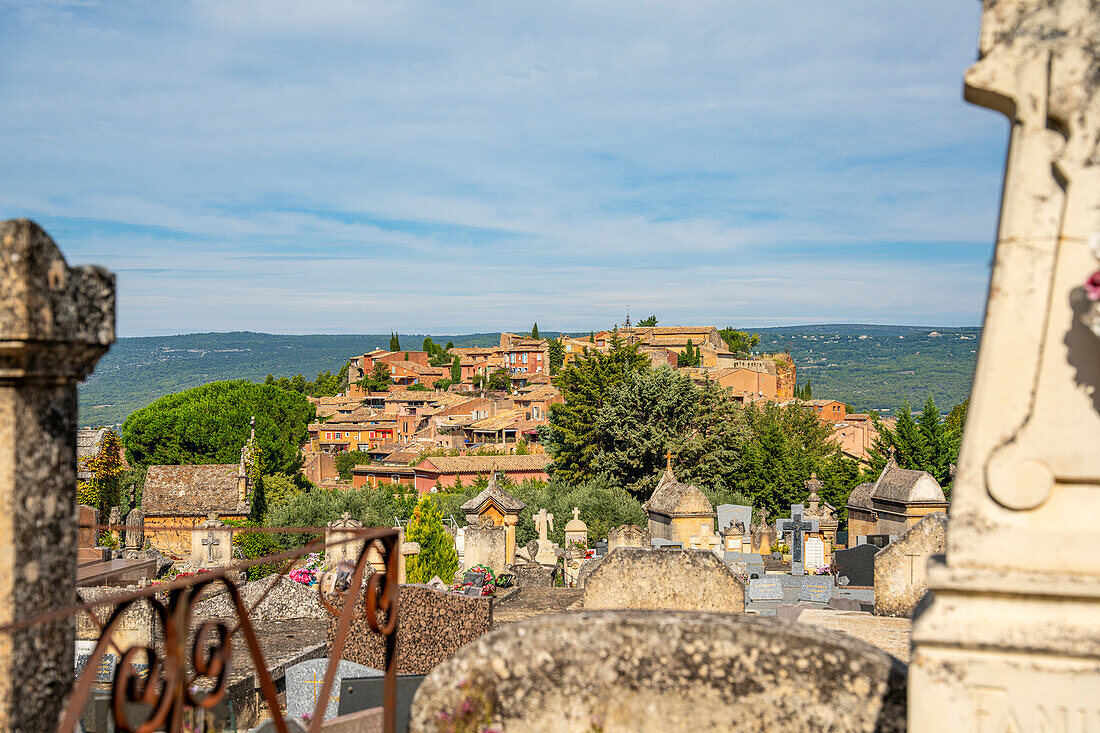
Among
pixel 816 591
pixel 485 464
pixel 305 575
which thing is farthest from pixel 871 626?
pixel 485 464

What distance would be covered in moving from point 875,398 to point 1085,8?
543 feet

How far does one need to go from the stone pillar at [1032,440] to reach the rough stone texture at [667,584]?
4.86 m

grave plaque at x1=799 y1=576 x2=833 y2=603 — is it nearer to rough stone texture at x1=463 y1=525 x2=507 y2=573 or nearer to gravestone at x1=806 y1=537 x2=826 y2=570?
gravestone at x1=806 y1=537 x2=826 y2=570

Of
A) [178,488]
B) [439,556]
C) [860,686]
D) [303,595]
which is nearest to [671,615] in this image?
[860,686]

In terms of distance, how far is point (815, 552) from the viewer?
1808 cm

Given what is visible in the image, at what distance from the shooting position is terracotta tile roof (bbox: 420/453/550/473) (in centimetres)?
5081

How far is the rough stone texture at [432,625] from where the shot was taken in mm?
7742

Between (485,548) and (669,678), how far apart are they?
13885 millimetres

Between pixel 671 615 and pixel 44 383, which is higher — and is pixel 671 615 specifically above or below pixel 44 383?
below

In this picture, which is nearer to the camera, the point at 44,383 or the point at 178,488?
the point at 44,383

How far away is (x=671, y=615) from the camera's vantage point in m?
3.57

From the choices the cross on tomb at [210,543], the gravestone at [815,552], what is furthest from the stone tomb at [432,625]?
the gravestone at [815,552]

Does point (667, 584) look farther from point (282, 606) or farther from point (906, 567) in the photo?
point (282, 606)

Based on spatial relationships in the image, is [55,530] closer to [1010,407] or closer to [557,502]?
[1010,407]
